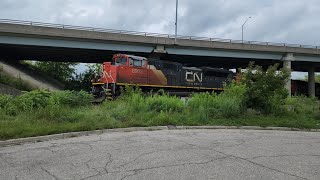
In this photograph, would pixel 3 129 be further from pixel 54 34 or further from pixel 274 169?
pixel 54 34

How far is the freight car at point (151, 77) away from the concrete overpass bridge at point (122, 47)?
8065 mm

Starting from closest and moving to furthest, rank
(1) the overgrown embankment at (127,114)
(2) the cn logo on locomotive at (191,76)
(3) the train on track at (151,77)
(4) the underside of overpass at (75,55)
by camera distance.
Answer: (1) the overgrown embankment at (127,114), (3) the train on track at (151,77), (2) the cn logo on locomotive at (191,76), (4) the underside of overpass at (75,55)

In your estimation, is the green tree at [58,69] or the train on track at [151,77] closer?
the train on track at [151,77]

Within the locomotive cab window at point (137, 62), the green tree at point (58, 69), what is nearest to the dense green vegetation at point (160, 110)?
the locomotive cab window at point (137, 62)

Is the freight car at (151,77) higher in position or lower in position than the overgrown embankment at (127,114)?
higher

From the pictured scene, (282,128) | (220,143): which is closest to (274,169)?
(220,143)

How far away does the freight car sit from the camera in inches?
1141

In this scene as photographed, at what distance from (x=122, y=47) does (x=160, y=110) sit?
28.8 m

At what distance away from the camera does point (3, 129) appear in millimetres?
11320

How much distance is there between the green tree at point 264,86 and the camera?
18.4 metres

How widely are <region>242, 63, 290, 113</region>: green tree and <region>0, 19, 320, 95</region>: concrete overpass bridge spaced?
61.3ft

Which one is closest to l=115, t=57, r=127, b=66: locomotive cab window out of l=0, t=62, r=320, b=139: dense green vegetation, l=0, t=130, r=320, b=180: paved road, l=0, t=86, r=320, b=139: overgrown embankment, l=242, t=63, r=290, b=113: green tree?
l=0, t=62, r=320, b=139: dense green vegetation

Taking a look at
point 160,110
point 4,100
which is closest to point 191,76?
point 160,110

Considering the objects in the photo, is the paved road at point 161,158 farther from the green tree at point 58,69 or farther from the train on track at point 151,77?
the green tree at point 58,69
